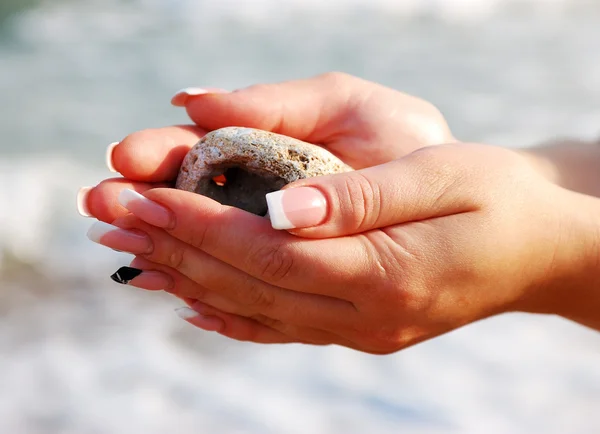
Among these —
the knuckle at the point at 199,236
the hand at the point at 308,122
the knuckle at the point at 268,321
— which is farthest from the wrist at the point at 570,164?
the knuckle at the point at 199,236

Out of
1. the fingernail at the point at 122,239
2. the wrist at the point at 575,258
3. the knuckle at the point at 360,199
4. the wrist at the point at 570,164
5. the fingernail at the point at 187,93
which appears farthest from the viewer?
the wrist at the point at 570,164

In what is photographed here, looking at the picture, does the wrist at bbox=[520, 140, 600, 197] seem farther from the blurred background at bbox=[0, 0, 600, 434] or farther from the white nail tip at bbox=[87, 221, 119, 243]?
the white nail tip at bbox=[87, 221, 119, 243]

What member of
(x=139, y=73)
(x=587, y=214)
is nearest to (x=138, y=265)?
(x=587, y=214)

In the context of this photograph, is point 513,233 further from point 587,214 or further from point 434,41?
point 434,41

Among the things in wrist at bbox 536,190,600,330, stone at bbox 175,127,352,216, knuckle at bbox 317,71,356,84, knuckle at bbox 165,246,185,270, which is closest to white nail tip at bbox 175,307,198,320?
knuckle at bbox 165,246,185,270

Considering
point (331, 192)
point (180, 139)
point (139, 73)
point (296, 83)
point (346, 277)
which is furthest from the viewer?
point (139, 73)

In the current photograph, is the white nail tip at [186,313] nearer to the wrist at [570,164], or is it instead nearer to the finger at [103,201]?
the finger at [103,201]
